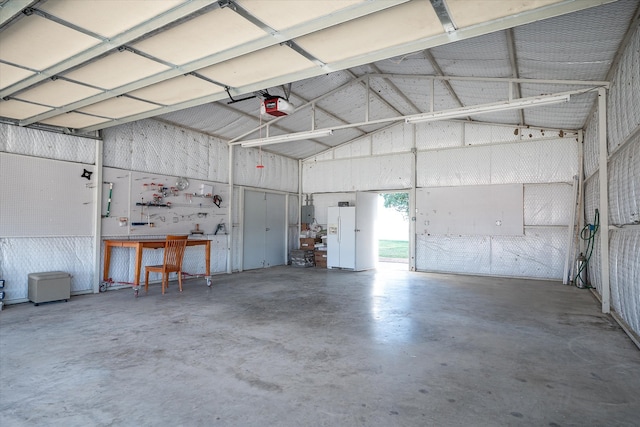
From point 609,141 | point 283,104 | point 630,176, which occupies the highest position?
point 283,104

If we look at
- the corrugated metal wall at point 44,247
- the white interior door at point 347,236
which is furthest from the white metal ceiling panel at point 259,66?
the white interior door at point 347,236

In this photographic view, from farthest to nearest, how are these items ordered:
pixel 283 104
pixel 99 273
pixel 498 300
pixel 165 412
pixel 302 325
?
pixel 99 273 < pixel 498 300 < pixel 283 104 < pixel 302 325 < pixel 165 412

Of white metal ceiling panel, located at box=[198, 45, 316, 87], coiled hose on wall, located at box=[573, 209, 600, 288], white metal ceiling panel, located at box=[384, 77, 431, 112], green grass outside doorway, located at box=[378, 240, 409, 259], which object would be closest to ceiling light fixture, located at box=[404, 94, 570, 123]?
white metal ceiling panel, located at box=[384, 77, 431, 112]

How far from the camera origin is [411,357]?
3145mm

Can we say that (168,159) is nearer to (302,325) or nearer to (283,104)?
(283,104)

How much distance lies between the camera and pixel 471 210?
809cm

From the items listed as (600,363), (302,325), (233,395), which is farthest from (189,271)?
(600,363)

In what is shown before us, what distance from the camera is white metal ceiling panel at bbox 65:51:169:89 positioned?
3.33 m

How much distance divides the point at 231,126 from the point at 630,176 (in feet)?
22.0

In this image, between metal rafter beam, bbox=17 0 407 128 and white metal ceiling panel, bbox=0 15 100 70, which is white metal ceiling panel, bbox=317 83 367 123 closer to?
metal rafter beam, bbox=17 0 407 128

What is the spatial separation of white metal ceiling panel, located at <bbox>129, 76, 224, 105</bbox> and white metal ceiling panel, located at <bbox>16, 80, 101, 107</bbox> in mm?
517

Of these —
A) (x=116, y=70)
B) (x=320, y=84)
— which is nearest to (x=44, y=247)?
(x=116, y=70)

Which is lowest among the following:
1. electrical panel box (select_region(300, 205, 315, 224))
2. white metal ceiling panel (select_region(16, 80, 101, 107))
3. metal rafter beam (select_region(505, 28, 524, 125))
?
electrical panel box (select_region(300, 205, 315, 224))

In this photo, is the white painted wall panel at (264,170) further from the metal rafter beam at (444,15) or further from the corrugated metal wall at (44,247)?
the metal rafter beam at (444,15)
